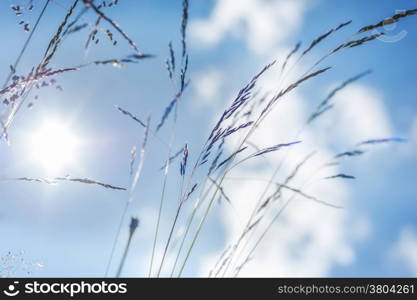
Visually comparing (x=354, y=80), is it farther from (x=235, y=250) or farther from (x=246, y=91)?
(x=235, y=250)

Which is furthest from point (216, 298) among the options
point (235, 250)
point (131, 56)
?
point (131, 56)

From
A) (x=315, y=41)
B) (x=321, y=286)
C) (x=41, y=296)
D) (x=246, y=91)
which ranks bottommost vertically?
(x=41, y=296)

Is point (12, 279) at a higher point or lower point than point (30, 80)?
lower

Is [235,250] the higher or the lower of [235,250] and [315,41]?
the lower

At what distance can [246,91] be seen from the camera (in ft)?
4.19

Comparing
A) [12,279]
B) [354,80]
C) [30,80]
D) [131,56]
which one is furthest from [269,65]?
[12,279]

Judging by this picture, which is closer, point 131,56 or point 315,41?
point 131,56

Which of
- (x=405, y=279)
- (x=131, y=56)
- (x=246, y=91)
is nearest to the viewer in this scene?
(x=131, y=56)

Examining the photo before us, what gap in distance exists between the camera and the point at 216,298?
1178 mm

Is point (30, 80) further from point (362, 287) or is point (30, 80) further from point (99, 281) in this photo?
point (362, 287)

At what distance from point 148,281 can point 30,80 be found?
76 cm

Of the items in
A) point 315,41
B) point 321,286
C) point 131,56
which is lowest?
point 321,286

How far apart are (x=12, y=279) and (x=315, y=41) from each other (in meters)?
1.39

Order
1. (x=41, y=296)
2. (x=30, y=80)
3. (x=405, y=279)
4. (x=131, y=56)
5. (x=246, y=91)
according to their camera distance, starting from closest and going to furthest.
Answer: (x=131, y=56), (x=30, y=80), (x=41, y=296), (x=246, y=91), (x=405, y=279)
